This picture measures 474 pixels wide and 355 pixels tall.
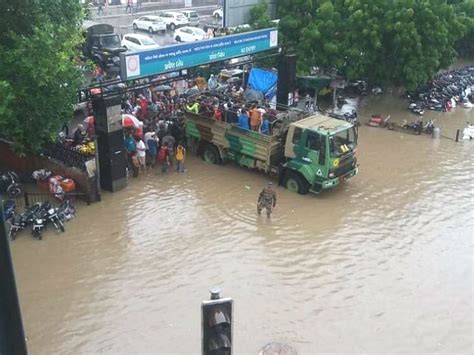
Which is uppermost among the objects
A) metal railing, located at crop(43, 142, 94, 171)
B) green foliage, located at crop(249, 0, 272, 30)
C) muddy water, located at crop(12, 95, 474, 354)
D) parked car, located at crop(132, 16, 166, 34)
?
green foliage, located at crop(249, 0, 272, 30)

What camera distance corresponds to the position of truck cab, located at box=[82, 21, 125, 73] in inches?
1083

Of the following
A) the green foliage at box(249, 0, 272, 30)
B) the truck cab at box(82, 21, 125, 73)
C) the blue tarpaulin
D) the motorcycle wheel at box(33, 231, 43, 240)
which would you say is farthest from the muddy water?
the truck cab at box(82, 21, 125, 73)

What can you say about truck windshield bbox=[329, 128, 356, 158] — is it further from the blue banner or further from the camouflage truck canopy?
the blue banner

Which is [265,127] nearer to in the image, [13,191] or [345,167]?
[345,167]

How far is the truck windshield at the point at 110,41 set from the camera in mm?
28280

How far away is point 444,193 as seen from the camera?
16719mm

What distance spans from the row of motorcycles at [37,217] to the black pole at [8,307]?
919 cm

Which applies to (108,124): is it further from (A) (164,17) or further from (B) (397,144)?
(A) (164,17)

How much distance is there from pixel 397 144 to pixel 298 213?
7.29 metres

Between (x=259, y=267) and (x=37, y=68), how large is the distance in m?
7.03

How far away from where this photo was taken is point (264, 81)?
904 inches

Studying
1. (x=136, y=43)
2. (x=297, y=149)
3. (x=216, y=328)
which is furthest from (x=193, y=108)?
(x=216, y=328)

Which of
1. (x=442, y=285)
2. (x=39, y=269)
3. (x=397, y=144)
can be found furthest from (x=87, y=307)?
(x=397, y=144)

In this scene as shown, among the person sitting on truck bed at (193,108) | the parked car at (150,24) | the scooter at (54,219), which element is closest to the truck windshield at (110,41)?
the parked car at (150,24)
